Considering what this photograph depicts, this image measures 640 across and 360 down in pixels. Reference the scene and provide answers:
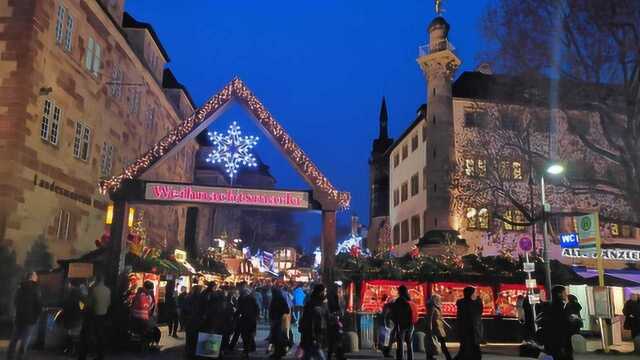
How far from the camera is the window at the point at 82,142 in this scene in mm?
23631

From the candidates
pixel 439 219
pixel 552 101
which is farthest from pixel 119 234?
pixel 439 219

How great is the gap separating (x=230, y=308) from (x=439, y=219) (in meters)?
21.4

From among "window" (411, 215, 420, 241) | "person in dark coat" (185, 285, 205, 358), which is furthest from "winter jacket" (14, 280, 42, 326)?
"window" (411, 215, 420, 241)

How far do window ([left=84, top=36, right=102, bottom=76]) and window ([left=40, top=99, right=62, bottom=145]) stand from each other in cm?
335

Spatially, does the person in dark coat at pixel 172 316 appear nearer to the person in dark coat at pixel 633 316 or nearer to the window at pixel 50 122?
A: the window at pixel 50 122

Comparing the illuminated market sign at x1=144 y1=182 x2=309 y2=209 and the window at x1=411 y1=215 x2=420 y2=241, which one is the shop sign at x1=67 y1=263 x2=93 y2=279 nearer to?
the illuminated market sign at x1=144 y1=182 x2=309 y2=209

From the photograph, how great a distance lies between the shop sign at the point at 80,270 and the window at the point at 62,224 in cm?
193

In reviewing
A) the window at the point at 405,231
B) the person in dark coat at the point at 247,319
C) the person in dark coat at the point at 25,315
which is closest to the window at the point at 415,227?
the window at the point at 405,231

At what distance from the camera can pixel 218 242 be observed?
49.6 m

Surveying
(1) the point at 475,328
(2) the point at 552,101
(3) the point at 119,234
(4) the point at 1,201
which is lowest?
(1) the point at 475,328

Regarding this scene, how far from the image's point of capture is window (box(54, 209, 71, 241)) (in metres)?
21.8

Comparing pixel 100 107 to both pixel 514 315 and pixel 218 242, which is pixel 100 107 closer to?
pixel 514 315

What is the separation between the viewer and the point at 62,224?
2244 cm

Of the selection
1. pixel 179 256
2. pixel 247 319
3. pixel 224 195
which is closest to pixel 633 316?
pixel 247 319
